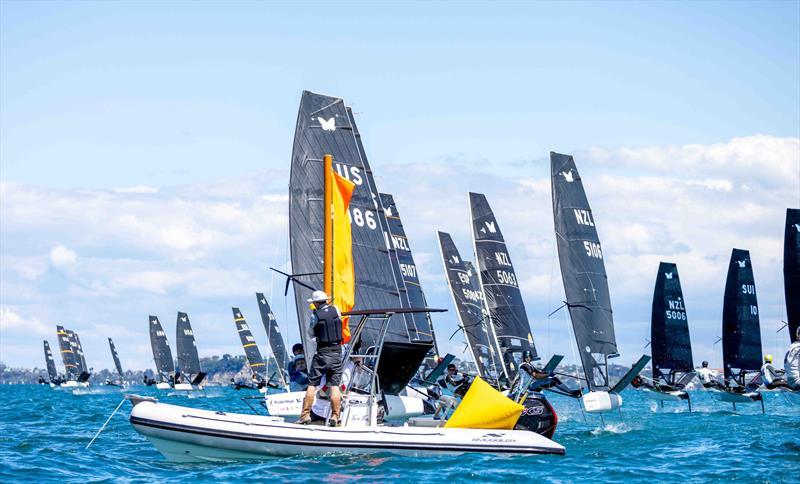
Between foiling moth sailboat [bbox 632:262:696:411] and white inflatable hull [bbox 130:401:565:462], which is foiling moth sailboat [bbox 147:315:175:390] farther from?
white inflatable hull [bbox 130:401:565:462]

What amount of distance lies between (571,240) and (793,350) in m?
9.53

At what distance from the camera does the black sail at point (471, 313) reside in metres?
38.6

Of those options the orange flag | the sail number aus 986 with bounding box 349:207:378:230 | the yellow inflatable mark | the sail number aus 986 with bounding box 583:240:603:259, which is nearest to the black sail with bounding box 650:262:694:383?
the sail number aus 986 with bounding box 583:240:603:259

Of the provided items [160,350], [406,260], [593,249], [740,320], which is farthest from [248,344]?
[593,249]

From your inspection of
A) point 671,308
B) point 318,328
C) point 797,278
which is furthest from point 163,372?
point 318,328

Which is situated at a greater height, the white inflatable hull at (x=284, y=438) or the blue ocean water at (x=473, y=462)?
the white inflatable hull at (x=284, y=438)

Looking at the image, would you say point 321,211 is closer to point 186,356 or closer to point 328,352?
point 328,352

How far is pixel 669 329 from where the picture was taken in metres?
45.3

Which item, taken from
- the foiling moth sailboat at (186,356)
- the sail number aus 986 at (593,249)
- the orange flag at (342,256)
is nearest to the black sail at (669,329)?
the sail number aus 986 at (593,249)

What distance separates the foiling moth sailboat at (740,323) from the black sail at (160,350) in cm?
5663

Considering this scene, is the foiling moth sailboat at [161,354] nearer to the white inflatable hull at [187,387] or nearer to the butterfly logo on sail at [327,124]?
the white inflatable hull at [187,387]

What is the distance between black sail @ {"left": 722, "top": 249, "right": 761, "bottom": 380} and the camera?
43250mm

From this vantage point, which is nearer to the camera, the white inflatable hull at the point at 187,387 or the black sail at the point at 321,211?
the black sail at the point at 321,211

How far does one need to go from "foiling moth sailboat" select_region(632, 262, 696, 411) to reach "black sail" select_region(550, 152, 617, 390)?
14.0 meters
